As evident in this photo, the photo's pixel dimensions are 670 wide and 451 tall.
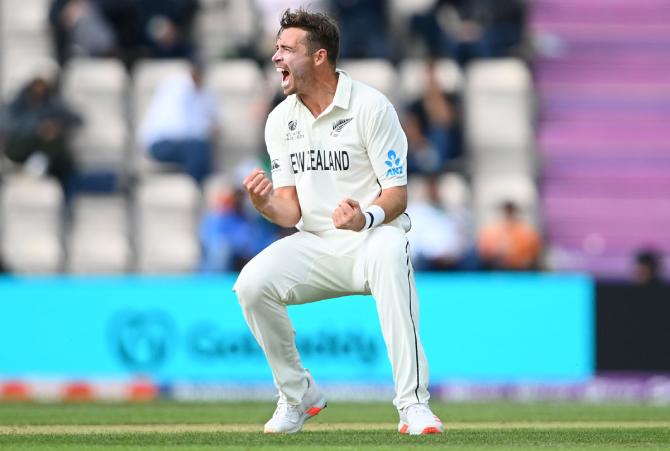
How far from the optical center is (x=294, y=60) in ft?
23.0

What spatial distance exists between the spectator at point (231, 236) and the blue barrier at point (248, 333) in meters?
0.43

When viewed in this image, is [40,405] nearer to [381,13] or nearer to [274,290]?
[274,290]

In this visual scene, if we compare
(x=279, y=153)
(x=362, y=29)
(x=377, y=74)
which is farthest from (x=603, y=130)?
(x=279, y=153)

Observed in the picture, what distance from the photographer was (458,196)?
13438 mm

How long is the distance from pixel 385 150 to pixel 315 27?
642mm

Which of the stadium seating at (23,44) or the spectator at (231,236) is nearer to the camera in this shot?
the spectator at (231,236)

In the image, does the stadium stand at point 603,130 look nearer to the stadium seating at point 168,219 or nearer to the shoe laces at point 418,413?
the stadium seating at point 168,219

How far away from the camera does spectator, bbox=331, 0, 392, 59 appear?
14688 mm

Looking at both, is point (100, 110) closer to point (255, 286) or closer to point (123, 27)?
point (123, 27)

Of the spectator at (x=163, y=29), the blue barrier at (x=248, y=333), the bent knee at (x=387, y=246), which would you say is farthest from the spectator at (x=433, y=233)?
the bent knee at (x=387, y=246)

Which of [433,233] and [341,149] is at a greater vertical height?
[341,149]

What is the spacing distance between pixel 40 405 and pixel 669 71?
25.5 ft

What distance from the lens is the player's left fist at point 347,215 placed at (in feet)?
21.7

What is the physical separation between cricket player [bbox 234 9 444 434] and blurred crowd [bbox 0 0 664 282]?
4809 mm
